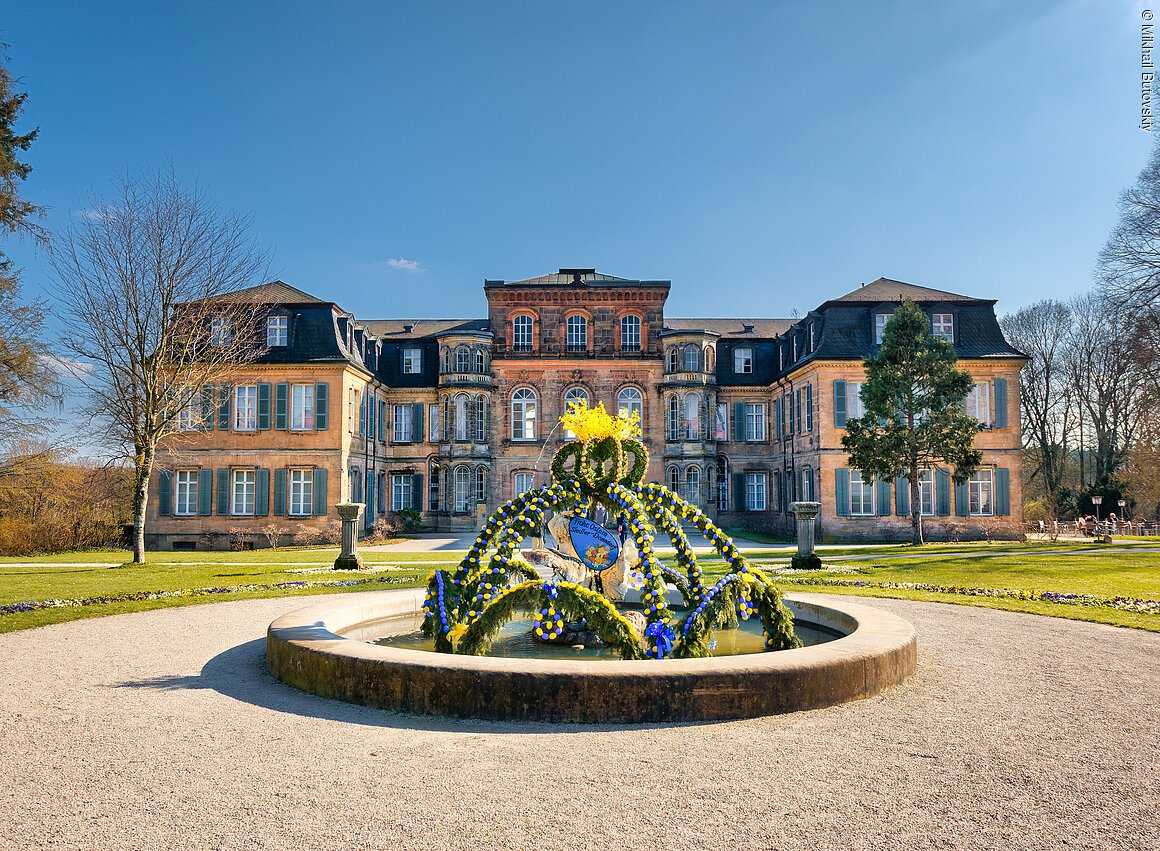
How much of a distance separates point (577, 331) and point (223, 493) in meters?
17.6

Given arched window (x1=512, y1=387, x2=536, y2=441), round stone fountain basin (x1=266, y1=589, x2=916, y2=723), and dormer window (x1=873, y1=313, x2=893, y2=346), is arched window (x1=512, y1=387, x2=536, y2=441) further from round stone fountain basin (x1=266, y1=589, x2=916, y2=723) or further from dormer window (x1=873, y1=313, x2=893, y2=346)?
round stone fountain basin (x1=266, y1=589, x2=916, y2=723)

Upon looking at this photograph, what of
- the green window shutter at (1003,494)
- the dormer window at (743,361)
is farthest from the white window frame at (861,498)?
the dormer window at (743,361)

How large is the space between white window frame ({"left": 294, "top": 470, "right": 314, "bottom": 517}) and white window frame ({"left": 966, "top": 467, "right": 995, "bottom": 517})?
1049 inches

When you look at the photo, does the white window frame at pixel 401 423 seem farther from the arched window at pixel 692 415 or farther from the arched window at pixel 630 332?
the arched window at pixel 692 415

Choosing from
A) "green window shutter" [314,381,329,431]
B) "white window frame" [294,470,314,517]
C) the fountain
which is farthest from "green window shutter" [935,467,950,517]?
"white window frame" [294,470,314,517]

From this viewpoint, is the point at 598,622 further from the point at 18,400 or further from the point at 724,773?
the point at 18,400

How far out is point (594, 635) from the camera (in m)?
8.90

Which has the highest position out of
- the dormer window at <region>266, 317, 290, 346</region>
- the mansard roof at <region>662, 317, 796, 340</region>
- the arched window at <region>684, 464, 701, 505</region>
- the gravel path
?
the mansard roof at <region>662, 317, 796, 340</region>

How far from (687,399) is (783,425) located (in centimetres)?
479

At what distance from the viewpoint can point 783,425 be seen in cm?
3834

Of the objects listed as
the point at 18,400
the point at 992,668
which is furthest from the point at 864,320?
the point at 18,400

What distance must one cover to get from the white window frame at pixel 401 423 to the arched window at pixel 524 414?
5.63 m

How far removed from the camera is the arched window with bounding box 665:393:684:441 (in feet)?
127

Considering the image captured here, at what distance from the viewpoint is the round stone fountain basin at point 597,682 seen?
19.5ft
